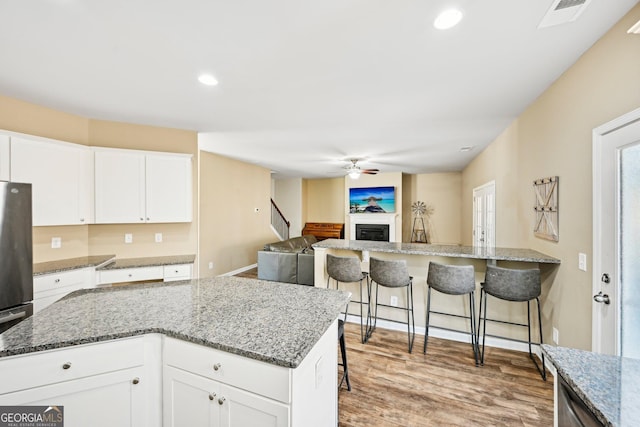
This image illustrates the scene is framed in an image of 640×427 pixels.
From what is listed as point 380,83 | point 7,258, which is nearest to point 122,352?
point 7,258

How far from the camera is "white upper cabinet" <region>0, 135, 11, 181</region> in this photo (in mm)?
2346

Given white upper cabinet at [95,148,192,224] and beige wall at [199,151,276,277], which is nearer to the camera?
white upper cabinet at [95,148,192,224]

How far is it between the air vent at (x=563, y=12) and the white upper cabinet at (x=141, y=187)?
367 cm

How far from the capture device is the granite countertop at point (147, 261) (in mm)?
2880

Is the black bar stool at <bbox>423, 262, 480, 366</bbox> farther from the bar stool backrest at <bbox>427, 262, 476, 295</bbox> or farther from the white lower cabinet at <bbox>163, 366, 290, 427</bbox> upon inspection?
the white lower cabinet at <bbox>163, 366, 290, 427</bbox>

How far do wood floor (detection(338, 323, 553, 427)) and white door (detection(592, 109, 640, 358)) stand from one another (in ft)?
2.27

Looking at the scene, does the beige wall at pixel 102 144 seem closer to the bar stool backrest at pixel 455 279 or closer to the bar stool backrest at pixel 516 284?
the bar stool backrest at pixel 455 279

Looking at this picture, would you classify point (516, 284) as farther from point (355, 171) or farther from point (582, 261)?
point (355, 171)

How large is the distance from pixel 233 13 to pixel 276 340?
5.95ft

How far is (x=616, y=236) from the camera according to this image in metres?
1.62

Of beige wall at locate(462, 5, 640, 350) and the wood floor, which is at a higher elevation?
beige wall at locate(462, 5, 640, 350)

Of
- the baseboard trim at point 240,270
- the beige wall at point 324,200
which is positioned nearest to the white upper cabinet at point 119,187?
the baseboard trim at point 240,270

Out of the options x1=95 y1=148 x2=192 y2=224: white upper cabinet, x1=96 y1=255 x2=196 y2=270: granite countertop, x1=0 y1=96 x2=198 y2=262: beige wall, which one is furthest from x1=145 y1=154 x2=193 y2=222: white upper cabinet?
Result: x1=96 y1=255 x2=196 y2=270: granite countertop

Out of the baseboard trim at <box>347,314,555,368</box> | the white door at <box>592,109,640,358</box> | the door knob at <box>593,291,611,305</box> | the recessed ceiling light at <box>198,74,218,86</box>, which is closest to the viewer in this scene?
the white door at <box>592,109,640,358</box>
